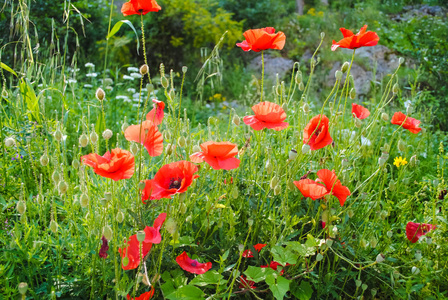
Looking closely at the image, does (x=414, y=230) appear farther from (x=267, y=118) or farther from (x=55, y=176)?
(x=55, y=176)

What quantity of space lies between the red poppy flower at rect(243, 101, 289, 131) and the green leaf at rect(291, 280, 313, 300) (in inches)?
20.7

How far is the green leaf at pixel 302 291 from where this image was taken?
4.34 feet

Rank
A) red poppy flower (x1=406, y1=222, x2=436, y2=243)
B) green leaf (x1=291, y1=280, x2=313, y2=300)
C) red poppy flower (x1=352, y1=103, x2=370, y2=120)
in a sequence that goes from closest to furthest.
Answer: green leaf (x1=291, y1=280, x2=313, y2=300)
red poppy flower (x1=406, y1=222, x2=436, y2=243)
red poppy flower (x1=352, y1=103, x2=370, y2=120)

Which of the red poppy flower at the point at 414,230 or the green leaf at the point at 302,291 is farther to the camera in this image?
the red poppy flower at the point at 414,230

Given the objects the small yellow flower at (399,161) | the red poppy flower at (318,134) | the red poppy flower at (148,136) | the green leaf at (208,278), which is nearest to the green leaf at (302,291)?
the green leaf at (208,278)

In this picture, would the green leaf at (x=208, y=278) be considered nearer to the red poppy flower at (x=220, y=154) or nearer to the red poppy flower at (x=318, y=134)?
the red poppy flower at (x=220, y=154)

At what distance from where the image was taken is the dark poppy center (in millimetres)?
1215

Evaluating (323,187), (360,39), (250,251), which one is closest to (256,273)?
(250,251)

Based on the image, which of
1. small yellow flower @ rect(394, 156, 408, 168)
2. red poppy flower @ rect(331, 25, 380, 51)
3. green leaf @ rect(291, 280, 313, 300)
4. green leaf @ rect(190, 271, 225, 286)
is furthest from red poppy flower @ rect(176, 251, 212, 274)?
small yellow flower @ rect(394, 156, 408, 168)

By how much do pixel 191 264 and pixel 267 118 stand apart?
0.52 m

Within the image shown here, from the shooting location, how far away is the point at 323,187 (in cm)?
128

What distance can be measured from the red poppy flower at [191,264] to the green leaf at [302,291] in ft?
0.97

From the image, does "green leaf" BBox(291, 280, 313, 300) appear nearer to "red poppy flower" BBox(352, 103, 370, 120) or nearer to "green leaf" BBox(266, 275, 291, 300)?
"green leaf" BBox(266, 275, 291, 300)

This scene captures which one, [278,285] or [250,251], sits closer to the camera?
[278,285]
